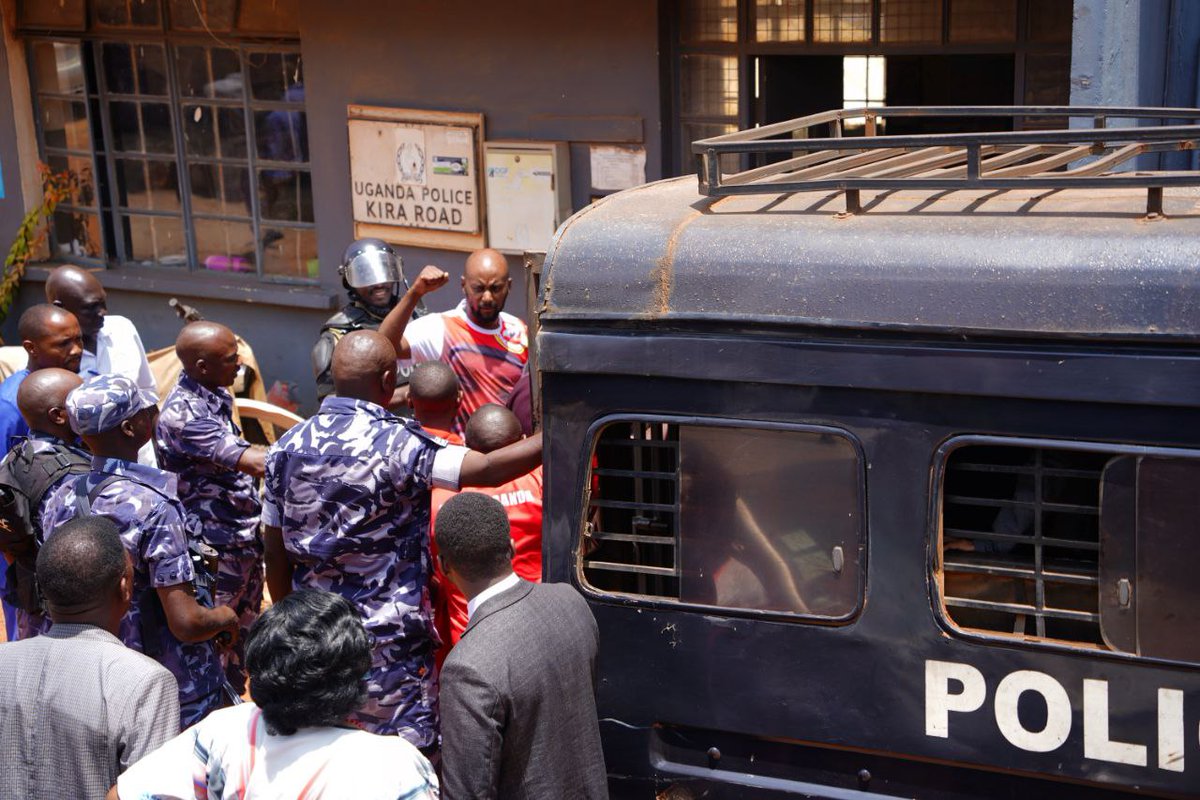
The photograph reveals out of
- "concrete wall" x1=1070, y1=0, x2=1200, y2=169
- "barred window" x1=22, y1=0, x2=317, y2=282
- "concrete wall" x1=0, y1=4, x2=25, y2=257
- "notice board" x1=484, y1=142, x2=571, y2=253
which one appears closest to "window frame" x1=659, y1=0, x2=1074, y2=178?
"notice board" x1=484, y1=142, x2=571, y2=253

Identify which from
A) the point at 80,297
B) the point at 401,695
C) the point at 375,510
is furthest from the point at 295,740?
the point at 80,297

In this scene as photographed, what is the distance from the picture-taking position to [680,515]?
3.33 metres

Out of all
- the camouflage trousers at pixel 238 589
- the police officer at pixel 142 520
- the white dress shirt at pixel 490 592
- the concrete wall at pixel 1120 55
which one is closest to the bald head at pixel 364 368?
the police officer at pixel 142 520

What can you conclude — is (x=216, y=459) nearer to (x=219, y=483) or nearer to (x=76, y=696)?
(x=219, y=483)

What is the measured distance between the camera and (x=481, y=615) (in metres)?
3.10

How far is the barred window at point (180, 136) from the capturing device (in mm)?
9141

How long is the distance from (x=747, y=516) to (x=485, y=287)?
2.72 metres

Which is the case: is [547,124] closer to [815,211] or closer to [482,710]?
[815,211]

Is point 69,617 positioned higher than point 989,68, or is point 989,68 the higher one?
point 989,68

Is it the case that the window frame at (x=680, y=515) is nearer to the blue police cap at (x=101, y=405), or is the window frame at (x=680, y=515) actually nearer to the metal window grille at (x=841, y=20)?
the blue police cap at (x=101, y=405)

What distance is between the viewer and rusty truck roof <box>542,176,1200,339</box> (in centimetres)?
290

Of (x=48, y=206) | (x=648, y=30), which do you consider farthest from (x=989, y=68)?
(x=48, y=206)

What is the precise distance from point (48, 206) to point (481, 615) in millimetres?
8205

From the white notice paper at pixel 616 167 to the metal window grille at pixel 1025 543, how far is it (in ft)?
15.4
